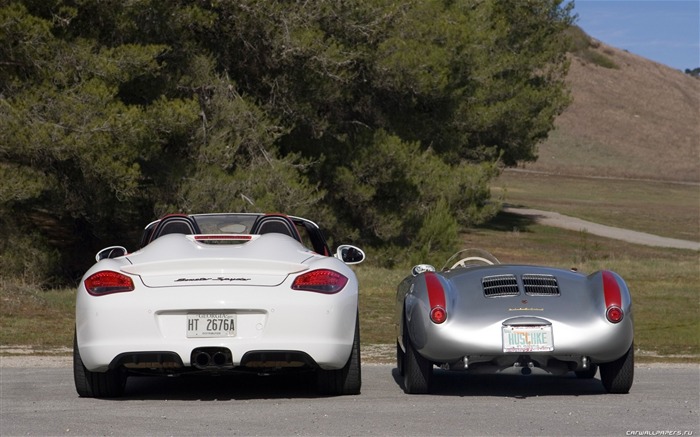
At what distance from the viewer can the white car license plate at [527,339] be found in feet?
28.5

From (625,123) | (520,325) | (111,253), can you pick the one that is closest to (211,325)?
(111,253)

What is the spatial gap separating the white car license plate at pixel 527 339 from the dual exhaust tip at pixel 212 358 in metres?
1.95

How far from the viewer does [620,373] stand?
30.4 feet

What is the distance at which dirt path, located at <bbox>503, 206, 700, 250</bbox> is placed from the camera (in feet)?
187

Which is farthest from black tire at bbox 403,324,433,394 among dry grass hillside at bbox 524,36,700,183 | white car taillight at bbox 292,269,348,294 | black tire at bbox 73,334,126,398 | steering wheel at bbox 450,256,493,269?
dry grass hillside at bbox 524,36,700,183

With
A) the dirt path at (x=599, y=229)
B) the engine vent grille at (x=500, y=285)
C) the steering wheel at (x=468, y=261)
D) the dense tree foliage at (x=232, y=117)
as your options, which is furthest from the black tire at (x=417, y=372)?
the dirt path at (x=599, y=229)

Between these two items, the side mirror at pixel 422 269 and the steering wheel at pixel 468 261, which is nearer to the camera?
the side mirror at pixel 422 269

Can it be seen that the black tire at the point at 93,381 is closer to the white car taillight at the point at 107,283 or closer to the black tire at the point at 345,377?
the white car taillight at the point at 107,283

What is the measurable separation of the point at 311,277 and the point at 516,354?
1.55m

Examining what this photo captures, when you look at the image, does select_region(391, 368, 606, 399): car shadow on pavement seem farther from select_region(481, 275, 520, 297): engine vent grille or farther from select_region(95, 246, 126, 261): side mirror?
select_region(95, 246, 126, 261): side mirror

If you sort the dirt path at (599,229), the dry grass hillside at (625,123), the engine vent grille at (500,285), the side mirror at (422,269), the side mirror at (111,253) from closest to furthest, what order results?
the engine vent grille at (500,285), the side mirror at (111,253), the side mirror at (422,269), the dirt path at (599,229), the dry grass hillside at (625,123)

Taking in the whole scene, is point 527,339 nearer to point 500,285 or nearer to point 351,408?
point 500,285

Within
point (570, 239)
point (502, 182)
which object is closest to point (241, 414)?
point (570, 239)

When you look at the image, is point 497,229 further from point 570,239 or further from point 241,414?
point 241,414
